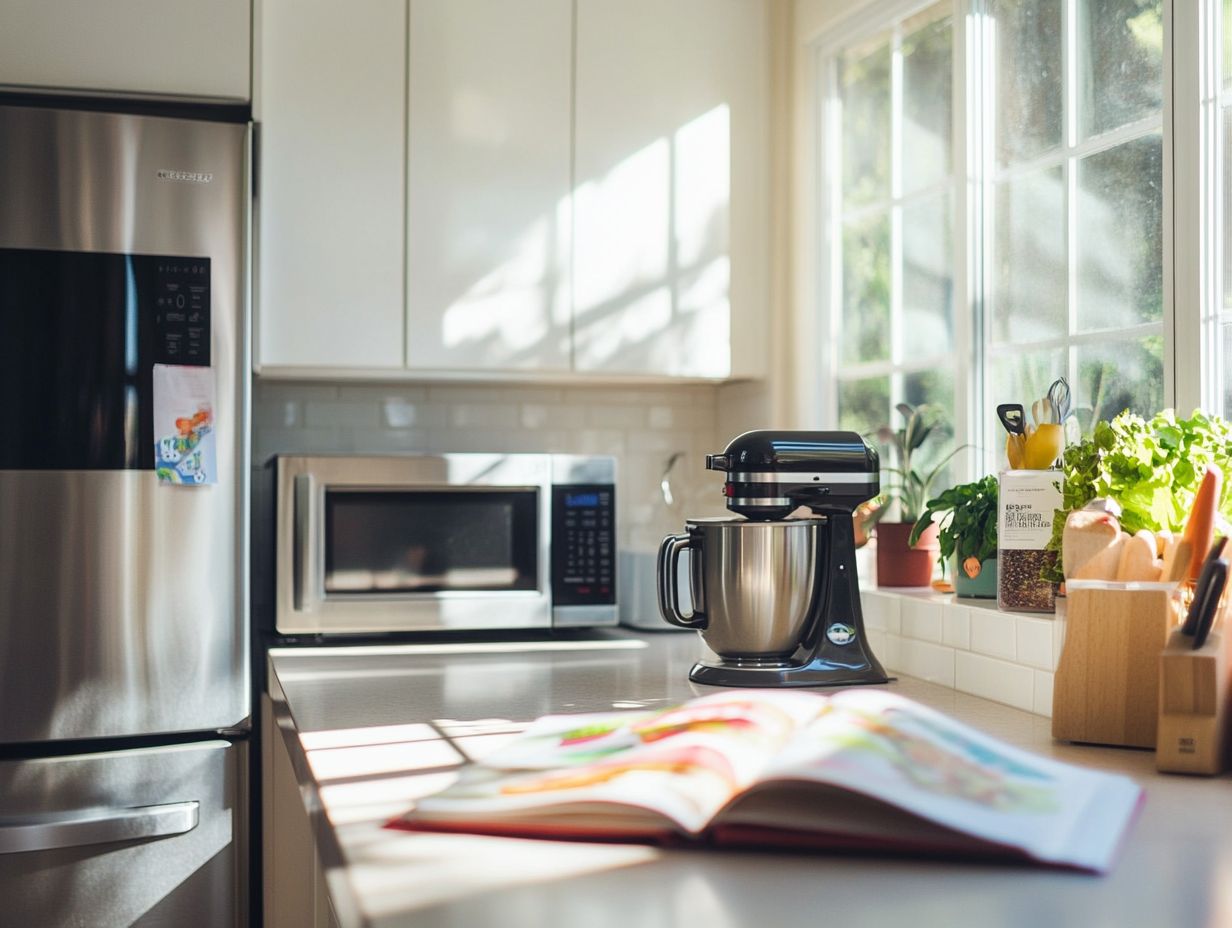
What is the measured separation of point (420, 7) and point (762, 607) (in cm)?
135

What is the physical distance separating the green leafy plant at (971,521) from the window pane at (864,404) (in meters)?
0.56

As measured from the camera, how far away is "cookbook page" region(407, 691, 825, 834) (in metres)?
0.91

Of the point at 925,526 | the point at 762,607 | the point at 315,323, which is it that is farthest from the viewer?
the point at 315,323

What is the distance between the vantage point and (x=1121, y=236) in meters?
1.75

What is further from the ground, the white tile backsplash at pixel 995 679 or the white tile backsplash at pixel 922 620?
the white tile backsplash at pixel 922 620

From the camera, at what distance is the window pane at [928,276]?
86.0 inches

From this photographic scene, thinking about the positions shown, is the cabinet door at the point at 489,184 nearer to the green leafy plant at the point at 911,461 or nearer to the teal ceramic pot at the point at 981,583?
the green leafy plant at the point at 911,461

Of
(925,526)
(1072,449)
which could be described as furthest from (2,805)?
(1072,449)

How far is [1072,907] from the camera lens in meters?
0.78

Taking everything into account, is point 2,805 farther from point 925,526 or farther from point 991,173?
A: point 991,173

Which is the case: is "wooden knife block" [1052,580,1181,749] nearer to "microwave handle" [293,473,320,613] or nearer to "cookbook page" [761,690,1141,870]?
"cookbook page" [761,690,1141,870]

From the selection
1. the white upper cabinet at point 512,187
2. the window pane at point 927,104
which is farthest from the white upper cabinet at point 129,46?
the window pane at point 927,104

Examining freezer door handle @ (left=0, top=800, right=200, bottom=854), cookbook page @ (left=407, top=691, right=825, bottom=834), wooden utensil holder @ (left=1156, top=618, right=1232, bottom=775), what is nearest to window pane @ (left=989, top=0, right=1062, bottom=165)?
wooden utensil holder @ (left=1156, top=618, right=1232, bottom=775)

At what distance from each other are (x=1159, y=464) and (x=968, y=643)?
1.37 feet
